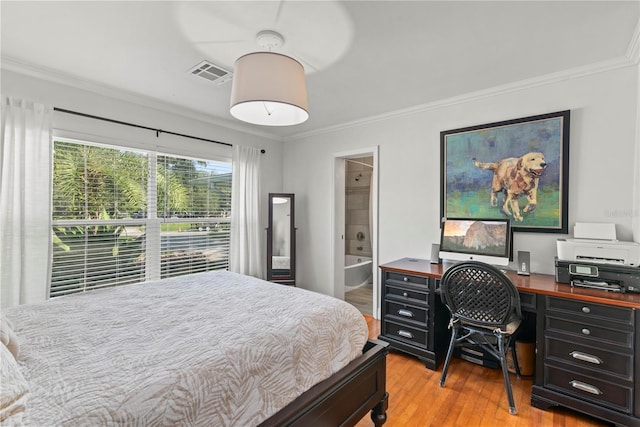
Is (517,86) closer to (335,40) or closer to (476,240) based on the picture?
(476,240)

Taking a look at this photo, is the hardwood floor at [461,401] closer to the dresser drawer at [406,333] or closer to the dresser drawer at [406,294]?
the dresser drawer at [406,333]

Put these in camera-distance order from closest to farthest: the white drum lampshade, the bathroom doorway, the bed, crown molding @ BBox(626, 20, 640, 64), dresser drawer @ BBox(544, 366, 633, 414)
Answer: the bed → the white drum lampshade → dresser drawer @ BBox(544, 366, 633, 414) → crown molding @ BBox(626, 20, 640, 64) → the bathroom doorway

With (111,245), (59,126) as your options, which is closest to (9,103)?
(59,126)

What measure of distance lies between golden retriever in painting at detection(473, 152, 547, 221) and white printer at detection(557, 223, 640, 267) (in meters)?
0.43

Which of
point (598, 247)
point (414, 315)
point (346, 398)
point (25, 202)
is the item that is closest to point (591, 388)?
point (598, 247)

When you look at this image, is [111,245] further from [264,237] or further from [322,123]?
[322,123]

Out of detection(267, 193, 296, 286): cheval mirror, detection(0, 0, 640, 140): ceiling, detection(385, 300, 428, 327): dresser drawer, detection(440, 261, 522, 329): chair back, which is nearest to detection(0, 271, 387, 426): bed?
detection(440, 261, 522, 329): chair back

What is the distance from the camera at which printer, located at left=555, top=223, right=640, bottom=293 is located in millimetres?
1952

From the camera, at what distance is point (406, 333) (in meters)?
2.71

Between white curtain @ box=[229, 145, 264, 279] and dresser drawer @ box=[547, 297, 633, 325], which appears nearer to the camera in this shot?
dresser drawer @ box=[547, 297, 633, 325]

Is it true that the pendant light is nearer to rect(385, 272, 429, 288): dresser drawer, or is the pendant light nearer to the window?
rect(385, 272, 429, 288): dresser drawer

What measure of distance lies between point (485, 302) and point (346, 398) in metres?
1.21

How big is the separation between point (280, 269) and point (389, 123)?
240cm

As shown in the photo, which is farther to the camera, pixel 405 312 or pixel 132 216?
pixel 132 216
